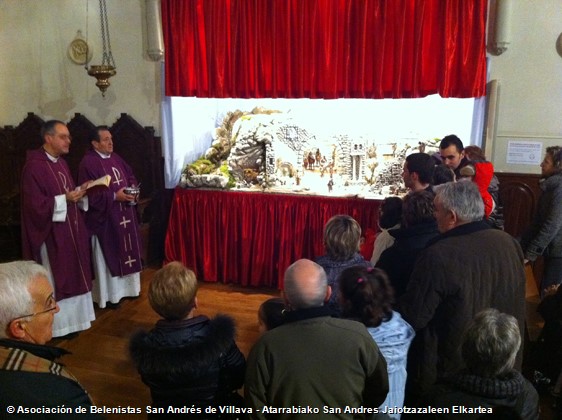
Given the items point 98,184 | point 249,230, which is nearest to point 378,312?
point 98,184

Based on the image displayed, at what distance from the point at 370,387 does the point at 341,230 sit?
0.94 m

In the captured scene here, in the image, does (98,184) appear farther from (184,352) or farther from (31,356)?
(31,356)

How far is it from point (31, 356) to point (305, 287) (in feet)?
2.93

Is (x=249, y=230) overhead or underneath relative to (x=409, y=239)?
underneath

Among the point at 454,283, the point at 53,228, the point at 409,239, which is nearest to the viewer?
the point at 454,283

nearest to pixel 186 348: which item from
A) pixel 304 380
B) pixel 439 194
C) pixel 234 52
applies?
pixel 304 380

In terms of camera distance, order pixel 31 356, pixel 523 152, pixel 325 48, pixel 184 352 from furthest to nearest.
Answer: pixel 325 48 → pixel 523 152 → pixel 184 352 → pixel 31 356

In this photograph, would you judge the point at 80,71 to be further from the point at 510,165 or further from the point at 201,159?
the point at 510,165

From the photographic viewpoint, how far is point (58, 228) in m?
3.93

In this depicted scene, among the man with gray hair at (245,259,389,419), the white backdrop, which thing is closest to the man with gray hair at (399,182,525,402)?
the man with gray hair at (245,259,389,419)

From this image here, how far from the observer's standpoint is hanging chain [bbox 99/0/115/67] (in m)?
5.52

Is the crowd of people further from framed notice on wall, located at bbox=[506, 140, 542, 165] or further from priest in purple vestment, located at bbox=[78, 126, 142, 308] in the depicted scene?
priest in purple vestment, located at bbox=[78, 126, 142, 308]

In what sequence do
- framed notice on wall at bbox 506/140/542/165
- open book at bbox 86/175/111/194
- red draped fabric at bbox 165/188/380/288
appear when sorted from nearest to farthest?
open book at bbox 86/175/111/194 < framed notice on wall at bbox 506/140/542/165 < red draped fabric at bbox 165/188/380/288

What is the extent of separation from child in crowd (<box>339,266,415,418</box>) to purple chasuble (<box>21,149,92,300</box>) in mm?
2880
